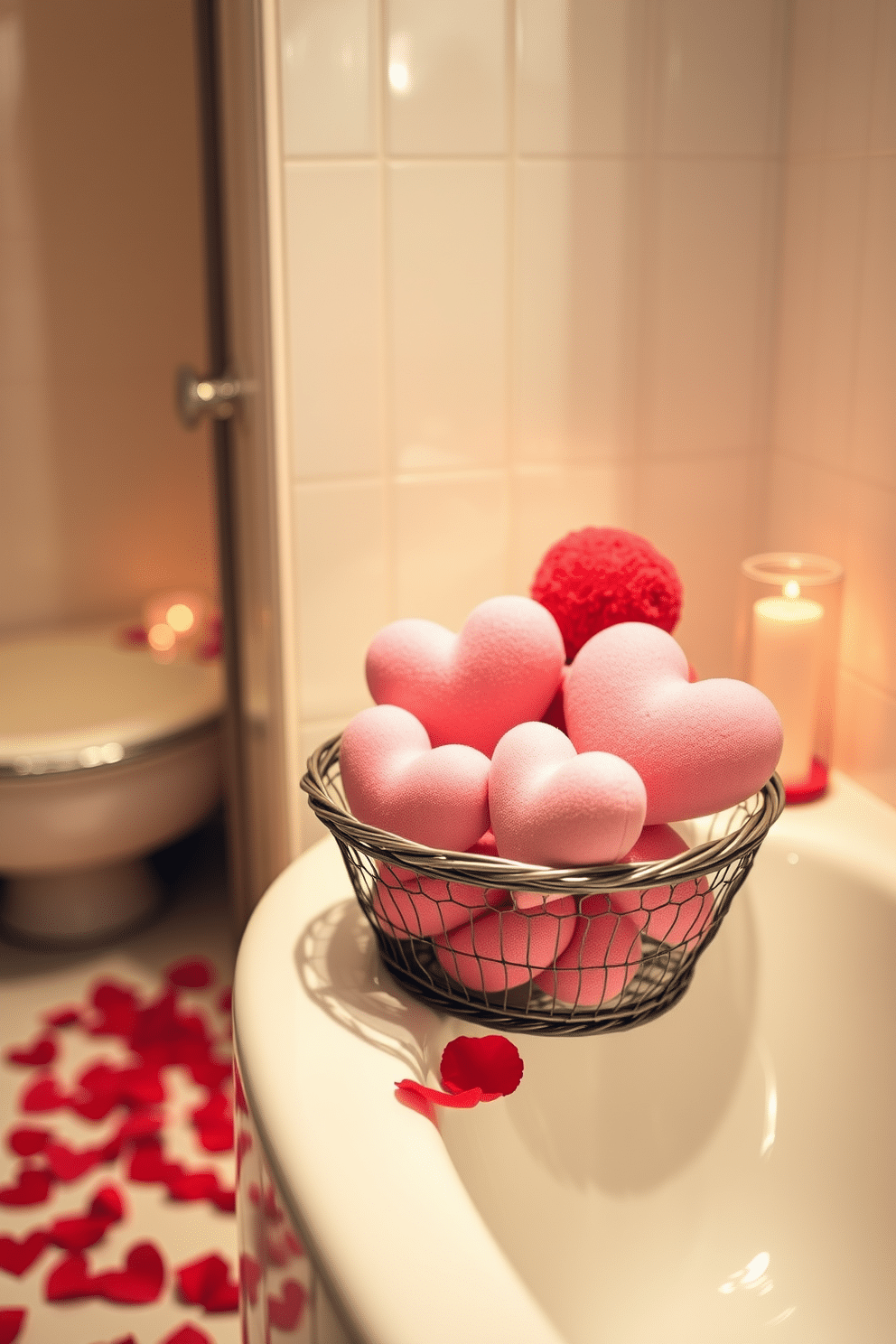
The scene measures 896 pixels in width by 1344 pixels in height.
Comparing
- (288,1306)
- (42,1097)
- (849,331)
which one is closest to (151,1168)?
(42,1097)

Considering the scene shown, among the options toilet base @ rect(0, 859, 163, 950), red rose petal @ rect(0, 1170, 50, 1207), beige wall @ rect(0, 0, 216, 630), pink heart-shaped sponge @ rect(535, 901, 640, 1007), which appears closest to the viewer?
pink heart-shaped sponge @ rect(535, 901, 640, 1007)

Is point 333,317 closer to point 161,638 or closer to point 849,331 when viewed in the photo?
point 849,331

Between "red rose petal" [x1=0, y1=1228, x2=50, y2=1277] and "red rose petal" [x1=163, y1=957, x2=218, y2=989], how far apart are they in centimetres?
44

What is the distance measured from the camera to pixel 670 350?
3.61 feet

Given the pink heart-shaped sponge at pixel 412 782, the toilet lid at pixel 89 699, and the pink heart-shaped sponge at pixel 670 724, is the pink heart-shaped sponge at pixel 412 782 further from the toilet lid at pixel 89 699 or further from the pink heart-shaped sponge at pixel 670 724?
the toilet lid at pixel 89 699

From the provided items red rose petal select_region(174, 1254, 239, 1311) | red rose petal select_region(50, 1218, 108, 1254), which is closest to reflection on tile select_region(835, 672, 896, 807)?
red rose petal select_region(174, 1254, 239, 1311)

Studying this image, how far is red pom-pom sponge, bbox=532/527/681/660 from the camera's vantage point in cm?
79

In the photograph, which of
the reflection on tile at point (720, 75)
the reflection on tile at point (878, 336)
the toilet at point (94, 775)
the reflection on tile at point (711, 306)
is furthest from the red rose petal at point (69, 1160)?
the reflection on tile at point (720, 75)

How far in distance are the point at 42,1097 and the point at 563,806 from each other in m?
1.03

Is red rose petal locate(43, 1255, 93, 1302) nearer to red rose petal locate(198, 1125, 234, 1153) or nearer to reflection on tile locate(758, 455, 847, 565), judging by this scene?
red rose petal locate(198, 1125, 234, 1153)

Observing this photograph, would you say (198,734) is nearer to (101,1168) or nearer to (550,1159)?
(101,1168)

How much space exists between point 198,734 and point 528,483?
2.42ft

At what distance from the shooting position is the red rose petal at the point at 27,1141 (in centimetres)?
131

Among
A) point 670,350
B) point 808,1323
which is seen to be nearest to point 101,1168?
point 808,1323
